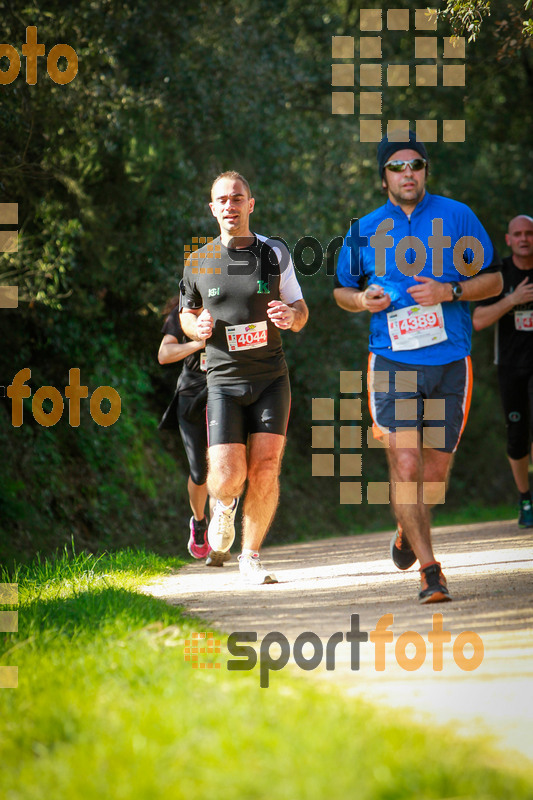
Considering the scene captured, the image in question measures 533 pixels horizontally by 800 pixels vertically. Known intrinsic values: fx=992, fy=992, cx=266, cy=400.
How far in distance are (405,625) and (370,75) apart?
16475 mm

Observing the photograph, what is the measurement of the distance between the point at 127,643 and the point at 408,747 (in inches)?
67.1

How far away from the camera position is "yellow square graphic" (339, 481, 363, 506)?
58.6ft

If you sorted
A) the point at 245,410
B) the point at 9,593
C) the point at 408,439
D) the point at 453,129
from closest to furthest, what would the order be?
the point at 408,439 < the point at 9,593 < the point at 245,410 < the point at 453,129

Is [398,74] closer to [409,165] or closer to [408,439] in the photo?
[409,165]

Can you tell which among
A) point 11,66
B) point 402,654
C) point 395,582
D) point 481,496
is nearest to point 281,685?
point 402,654

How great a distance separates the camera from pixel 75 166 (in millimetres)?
11086

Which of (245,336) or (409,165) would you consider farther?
(245,336)

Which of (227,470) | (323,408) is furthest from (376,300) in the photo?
(323,408)

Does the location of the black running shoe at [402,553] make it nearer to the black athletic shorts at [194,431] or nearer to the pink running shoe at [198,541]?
the black athletic shorts at [194,431]

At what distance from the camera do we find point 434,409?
5691mm

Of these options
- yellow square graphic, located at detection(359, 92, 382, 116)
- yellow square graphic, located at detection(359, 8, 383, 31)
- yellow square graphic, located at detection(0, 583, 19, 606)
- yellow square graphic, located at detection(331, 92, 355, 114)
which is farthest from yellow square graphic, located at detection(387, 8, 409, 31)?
yellow square graphic, located at detection(0, 583, 19, 606)

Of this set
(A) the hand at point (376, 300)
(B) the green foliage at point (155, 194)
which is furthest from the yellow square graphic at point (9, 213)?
Answer: (A) the hand at point (376, 300)

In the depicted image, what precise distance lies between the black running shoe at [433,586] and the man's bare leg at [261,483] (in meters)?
1.65

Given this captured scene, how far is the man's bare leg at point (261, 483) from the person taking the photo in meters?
6.60
